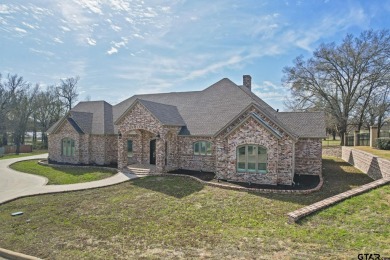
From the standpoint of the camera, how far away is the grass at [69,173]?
1610 cm

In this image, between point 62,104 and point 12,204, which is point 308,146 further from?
point 62,104

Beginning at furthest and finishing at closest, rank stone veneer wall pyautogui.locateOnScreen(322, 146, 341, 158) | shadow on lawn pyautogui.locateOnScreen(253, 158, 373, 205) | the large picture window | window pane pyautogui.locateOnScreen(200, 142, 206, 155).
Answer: stone veneer wall pyautogui.locateOnScreen(322, 146, 341, 158), the large picture window, window pane pyautogui.locateOnScreen(200, 142, 206, 155), shadow on lawn pyautogui.locateOnScreen(253, 158, 373, 205)

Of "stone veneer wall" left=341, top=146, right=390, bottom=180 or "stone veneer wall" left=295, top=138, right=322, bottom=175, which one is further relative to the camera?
"stone veneer wall" left=295, top=138, right=322, bottom=175

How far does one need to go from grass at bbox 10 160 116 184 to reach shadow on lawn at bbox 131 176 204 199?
3.67 meters

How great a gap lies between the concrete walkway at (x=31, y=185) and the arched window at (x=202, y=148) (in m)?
5.00

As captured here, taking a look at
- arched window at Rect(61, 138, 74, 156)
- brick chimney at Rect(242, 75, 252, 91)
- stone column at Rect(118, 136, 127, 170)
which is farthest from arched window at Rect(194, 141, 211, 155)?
arched window at Rect(61, 138, 74, 156)

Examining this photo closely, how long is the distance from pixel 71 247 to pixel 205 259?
4083mm

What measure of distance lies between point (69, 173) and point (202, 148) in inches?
415

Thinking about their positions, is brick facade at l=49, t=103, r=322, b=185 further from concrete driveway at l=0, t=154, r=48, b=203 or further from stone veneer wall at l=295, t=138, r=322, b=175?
concrete driveway at l=0, t=154, r=48, b=203

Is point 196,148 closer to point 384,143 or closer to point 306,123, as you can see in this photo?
point 306,123

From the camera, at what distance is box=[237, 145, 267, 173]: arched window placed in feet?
45.9

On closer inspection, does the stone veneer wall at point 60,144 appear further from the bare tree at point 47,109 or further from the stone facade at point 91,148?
the bare tree at point 47,109

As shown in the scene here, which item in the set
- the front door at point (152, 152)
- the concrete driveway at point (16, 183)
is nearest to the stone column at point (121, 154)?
the front door at point (152, 152)

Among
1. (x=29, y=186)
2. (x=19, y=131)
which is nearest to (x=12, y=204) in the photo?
(x=29, y=186)
